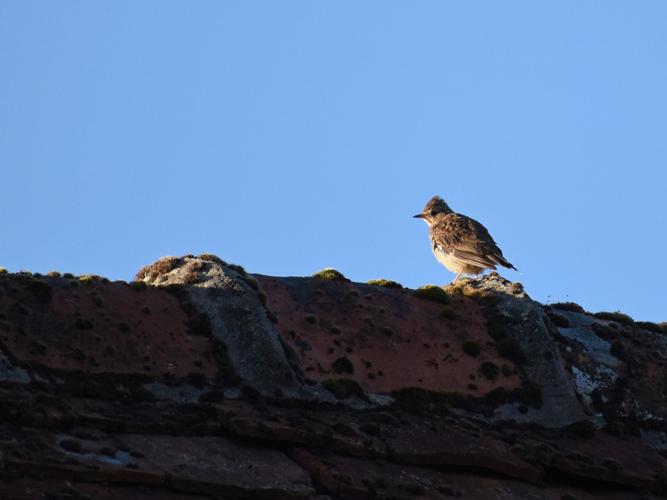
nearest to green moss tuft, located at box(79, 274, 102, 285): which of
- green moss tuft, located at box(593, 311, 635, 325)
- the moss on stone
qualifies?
the moss on stone

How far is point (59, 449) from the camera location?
1939 cm

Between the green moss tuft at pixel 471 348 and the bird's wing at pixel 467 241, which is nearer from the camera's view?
the green moss tuft at pixel 471 348

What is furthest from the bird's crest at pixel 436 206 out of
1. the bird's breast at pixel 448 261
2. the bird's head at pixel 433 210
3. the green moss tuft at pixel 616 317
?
the green moss tuft at pixel 616 317

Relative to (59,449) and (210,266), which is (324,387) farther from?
(59,449)

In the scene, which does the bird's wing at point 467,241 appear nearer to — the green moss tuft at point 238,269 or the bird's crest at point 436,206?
the bird's crest at point 436,206

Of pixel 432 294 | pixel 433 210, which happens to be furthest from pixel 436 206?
pixel 432 294

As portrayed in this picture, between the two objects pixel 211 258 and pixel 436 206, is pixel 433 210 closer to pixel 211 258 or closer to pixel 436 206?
pixel 436 206

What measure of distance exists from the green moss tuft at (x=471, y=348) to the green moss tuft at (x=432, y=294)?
1364mm

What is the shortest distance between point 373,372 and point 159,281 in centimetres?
418

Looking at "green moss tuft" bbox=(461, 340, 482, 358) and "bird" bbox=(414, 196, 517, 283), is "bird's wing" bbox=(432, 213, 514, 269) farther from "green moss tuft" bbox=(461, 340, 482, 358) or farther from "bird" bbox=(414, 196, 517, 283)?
"green moss tuft" bbox=(461, 340, 482, 358)

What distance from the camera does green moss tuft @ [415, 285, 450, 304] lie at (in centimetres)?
2852

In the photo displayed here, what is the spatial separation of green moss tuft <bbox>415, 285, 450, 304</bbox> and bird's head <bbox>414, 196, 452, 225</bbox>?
35.7ft

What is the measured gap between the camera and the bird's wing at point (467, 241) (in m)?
35.5

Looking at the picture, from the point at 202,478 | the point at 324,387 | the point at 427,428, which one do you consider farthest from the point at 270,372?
the point at 202,478
